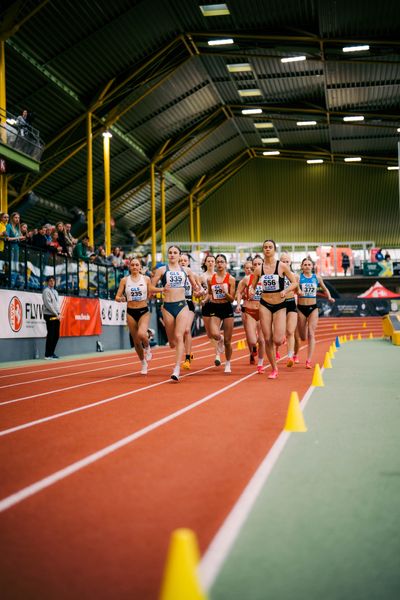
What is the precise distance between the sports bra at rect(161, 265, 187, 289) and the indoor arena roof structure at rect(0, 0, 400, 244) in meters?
15.8

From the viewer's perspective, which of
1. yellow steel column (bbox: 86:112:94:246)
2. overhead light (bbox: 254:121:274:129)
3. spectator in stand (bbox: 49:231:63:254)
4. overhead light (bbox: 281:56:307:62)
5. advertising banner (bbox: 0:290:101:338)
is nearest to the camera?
advertising banner (bbox: 0:290:101:338)

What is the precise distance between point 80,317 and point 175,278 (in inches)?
443

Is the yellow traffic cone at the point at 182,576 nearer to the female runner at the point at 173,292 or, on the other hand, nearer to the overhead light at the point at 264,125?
the female runner at the point at 173,292

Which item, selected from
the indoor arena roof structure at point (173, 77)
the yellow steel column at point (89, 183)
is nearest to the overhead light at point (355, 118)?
the indoor arena roof structure at point (173, 77)

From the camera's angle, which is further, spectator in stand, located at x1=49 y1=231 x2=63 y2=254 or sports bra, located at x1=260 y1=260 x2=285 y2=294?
spectator in stand, located at x1=49 y1=231 x2=63 y2=254

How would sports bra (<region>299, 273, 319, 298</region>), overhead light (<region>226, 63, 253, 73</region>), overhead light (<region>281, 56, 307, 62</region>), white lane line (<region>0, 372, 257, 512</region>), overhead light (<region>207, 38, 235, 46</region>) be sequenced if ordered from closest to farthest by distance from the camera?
white lane line (<region>0, 372, 257, 512</region>) < sports bra (<region>299, 273, 319, 298</region>) < overhead light (<region>207, 38, 235, 46</region>) < overhead light (<region>281, 56, 307, 62</region>) < overhead light (<region>226, 63, 253, 73</region>)

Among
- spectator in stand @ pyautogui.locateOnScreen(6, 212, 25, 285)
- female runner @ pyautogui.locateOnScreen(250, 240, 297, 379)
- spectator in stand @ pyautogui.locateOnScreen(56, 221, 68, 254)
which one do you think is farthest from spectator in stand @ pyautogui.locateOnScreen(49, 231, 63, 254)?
female runner @ pyautogui.locateOnScreen(250, 240, 297, 379)

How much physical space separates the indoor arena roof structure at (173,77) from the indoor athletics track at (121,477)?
1933 centimetres

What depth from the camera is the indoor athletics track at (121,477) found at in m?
2.96

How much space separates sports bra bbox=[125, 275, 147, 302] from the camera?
12.6 metres

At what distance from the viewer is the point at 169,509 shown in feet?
13.0

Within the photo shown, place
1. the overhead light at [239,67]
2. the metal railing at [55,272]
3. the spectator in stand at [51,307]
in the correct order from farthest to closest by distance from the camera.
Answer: the overhead light at [239,67] < the spectator in stand at [51,307] < the metal railing at [55,272]

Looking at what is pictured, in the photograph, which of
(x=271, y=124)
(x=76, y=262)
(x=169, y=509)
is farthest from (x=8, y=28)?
(x=271, y=124)

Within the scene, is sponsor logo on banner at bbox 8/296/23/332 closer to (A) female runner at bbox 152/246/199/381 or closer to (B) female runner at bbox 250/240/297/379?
(A) female runner at bbox 152/246/199/381
